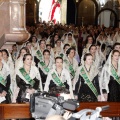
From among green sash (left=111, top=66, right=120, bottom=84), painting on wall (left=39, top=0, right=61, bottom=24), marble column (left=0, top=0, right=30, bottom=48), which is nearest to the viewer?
marble column (left=0, top=0, right=30, bottom=48)

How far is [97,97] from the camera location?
733 cm

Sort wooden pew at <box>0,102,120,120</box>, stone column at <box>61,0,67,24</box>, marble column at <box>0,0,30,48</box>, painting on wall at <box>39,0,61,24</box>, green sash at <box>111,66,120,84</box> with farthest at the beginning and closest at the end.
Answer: painting on wall at <box>39,0,61,24</box> < stone column at <box>61,0,67,24</box> < green sash at <box>111,66,120,84</box> < marble column at <box>0,0,30,48</box> < wooden pew at <box>0,102,120,120</box>

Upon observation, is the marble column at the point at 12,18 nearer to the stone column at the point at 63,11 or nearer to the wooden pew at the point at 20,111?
the wooden pew at the point at 20,111

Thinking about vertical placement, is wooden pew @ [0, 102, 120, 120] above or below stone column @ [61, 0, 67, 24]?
below

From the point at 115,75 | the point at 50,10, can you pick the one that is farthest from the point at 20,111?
the point at 50,10

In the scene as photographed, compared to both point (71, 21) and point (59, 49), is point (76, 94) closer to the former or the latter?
point (59, 49)

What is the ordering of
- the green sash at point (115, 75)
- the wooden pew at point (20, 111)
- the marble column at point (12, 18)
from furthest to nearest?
the green sash at point (115, 75), the marble column at point (12, 18), the wooden pew at point (20, 111)

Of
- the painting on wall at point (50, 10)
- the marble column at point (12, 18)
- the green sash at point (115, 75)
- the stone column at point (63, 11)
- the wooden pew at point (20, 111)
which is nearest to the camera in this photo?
the wooden pew at point (20, 111)

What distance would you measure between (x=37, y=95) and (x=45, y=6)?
939 inches

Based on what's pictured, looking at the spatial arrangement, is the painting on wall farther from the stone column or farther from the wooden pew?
the wooden pew

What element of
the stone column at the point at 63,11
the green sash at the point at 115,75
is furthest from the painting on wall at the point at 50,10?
the green sash at the point at 115,75

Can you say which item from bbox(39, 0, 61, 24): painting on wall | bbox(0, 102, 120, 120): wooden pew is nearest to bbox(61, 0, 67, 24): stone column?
bbox(39, 0, 61, 24): painting on wall

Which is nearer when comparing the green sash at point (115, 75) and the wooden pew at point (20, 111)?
the wooden pew at point (20, 111)

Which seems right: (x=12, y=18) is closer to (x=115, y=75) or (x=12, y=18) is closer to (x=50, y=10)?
(x=115, y=75)
